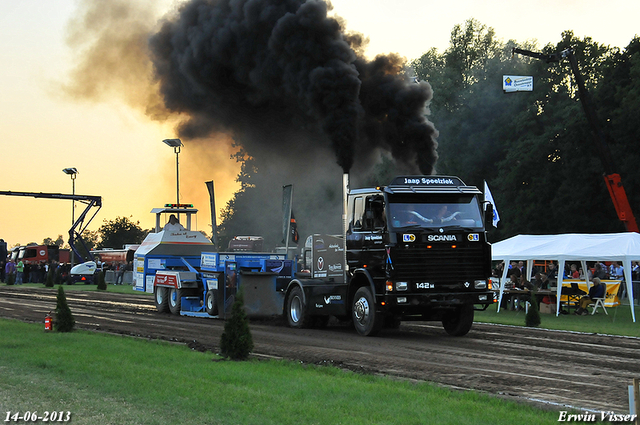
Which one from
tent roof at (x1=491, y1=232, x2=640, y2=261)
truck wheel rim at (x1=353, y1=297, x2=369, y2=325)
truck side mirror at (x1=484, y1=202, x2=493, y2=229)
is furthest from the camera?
tent roof at (x1=491, y1=232, x2=640, y2=261)

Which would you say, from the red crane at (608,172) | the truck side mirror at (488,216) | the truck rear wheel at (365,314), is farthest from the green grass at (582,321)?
the red crane at (608,172)

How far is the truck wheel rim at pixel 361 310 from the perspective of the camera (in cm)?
1530

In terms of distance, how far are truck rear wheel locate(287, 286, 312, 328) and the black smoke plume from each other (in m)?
5.95

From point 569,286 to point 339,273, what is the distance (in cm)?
1219

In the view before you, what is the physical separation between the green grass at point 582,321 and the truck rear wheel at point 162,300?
10137 millimetres

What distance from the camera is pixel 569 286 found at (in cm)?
2508

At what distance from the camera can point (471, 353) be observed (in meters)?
12.7

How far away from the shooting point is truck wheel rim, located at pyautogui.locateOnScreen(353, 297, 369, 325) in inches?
603

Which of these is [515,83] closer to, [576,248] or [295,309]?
[576,248]

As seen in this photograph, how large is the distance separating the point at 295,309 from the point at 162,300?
24.2 ft

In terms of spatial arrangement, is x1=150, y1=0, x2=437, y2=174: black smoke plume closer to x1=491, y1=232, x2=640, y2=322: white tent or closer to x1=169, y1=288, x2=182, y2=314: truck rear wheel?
x1=491, y1=232, x2=640, y2=322: white tent

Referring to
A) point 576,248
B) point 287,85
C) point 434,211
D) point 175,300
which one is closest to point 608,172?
point 576,248

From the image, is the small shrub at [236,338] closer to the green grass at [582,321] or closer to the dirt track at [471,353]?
the dirt track at [471,353]

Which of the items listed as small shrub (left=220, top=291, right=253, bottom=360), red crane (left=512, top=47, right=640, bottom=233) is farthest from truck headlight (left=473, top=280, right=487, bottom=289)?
red crane (left=512, top=47, right=640, bottom=233)
